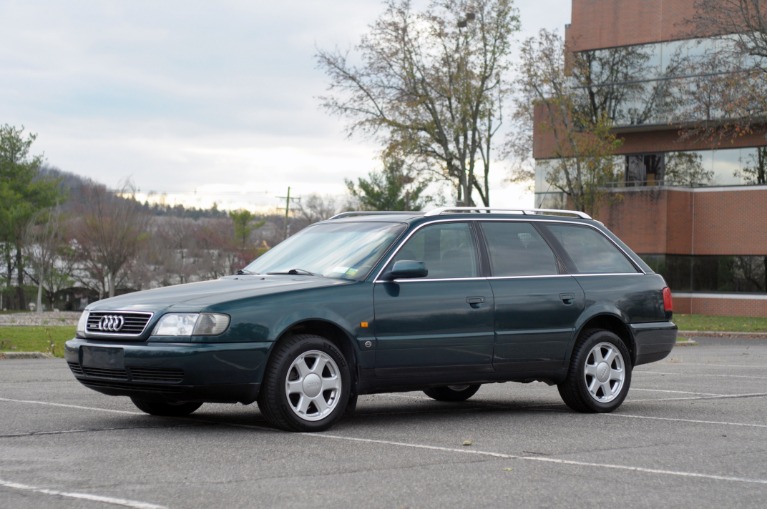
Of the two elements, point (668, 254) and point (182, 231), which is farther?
point (182, 231)

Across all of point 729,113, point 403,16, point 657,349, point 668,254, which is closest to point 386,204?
point 403,16

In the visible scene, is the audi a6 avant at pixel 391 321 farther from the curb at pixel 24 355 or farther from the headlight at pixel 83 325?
the curb at pixel 24 355

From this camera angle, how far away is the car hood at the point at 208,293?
8.64 metres

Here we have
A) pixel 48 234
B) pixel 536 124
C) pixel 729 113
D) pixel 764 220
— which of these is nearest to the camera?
pixel 729 113

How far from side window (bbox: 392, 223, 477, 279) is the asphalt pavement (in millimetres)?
1260

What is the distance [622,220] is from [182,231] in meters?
67.9

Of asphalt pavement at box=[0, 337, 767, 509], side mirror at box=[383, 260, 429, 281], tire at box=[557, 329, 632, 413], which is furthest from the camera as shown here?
tire at box=[557, 329, 632, 413]

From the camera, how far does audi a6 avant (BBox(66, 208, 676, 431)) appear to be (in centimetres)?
856

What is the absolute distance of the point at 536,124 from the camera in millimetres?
46188

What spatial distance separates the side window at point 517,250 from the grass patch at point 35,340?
11264mm

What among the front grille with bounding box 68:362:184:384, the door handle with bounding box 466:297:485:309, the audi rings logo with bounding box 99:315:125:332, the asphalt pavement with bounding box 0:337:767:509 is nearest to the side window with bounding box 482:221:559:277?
the door handle with bounding box 466:297:485:309

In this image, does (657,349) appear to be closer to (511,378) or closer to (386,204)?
(511,378)

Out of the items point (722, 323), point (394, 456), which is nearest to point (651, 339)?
point (394, 456)

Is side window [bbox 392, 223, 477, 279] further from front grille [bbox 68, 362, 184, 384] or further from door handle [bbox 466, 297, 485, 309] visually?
front grille [bbox 68, 362, 184, 384]
